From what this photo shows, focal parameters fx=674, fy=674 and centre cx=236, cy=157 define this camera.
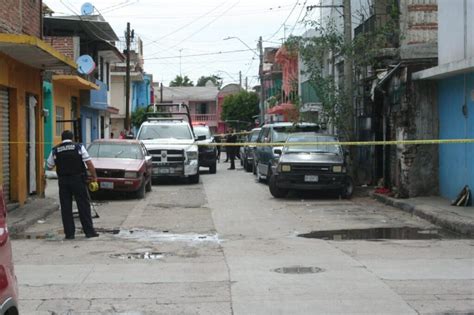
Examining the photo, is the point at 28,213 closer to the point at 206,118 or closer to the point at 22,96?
the point at 22,96

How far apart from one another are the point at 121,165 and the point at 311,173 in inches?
193

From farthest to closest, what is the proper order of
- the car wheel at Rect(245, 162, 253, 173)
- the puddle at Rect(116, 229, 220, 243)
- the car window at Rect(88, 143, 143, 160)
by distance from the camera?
the car wheel at Rect(245, 162, 253, 173) < the car window at Rect(88, 143, 143, 160) < the puddle at Rect(116, 229, 220, 243)

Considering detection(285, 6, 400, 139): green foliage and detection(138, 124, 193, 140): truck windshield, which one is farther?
detection(138, 124, 193, 140): truck windshield

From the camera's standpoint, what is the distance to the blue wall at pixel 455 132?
46.1 feet

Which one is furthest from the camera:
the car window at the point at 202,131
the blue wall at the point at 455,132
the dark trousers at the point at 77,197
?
the car window at the point at 202,131

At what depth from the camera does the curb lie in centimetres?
1186

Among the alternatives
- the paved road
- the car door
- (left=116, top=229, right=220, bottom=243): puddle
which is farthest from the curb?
the car door

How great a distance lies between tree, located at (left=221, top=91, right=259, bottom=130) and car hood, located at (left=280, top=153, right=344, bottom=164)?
53093 millimetres

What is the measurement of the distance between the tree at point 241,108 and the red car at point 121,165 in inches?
2038

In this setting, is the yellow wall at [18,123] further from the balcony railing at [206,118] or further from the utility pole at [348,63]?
the balcony railing at [206,118]

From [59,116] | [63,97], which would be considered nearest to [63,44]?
[63,97]

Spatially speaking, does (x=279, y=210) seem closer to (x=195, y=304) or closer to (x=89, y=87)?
(x=195, y=304)

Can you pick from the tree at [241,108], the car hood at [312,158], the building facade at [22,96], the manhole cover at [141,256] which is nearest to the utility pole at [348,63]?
the car hood at [312,158]

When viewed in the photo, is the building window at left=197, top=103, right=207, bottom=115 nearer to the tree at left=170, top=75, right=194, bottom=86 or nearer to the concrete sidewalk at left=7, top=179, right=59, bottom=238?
the tree at left=170, top=75, right=194, bottom=86
